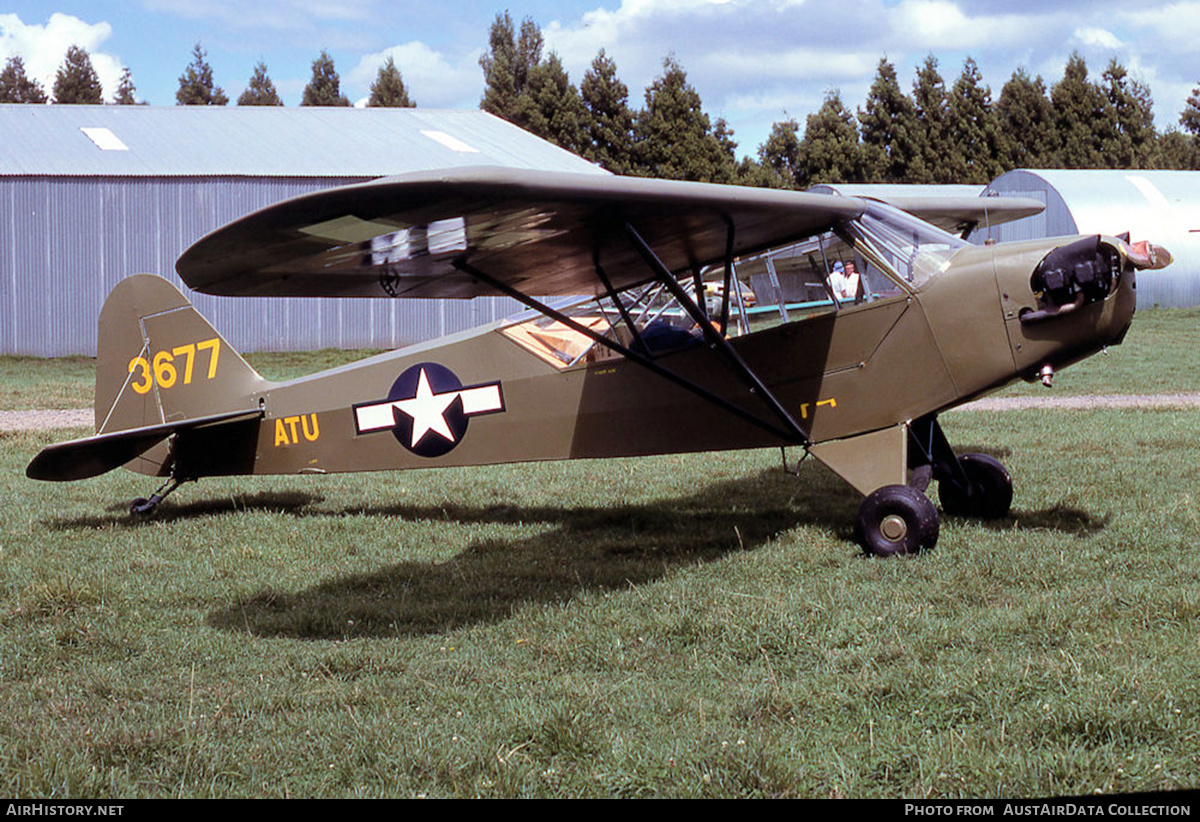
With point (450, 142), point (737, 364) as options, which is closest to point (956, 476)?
point (737, 364)

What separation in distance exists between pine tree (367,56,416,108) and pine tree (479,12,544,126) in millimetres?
6477

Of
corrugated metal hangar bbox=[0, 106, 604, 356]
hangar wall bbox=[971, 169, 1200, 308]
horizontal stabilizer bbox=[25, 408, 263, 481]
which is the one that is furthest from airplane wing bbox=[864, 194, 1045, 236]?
hangar wall bbox=[971, 169, 1200, 308]

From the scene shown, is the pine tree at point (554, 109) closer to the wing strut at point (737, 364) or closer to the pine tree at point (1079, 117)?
the pine tree at point (1079, 117)

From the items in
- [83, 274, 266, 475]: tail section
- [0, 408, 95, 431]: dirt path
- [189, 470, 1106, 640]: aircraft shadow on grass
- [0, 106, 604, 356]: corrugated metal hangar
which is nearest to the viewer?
[189, 470, 1106, 640]: aircraft shadow on grass

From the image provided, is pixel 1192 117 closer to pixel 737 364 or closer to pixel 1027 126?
pixel 1027 126

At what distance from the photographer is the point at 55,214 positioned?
85.5 feet

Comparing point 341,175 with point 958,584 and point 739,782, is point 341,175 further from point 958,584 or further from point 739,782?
point 739,782

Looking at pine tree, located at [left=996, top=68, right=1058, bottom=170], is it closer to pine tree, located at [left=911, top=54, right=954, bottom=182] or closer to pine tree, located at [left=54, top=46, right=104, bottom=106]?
pine tree, located at [left=911, top=54, right=954, bottom=182]

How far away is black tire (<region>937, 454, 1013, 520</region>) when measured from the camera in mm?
7484

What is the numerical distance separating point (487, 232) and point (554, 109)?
1854 inches

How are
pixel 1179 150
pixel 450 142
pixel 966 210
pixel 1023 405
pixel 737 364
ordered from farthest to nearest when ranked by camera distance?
pixel 1179 150
pixel 450 142
pixel 1023 405
pixel 966 210
pixel 737 364

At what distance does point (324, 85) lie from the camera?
73.4m

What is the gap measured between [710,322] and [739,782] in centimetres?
382

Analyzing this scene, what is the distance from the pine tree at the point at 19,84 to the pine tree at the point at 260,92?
13.4m
